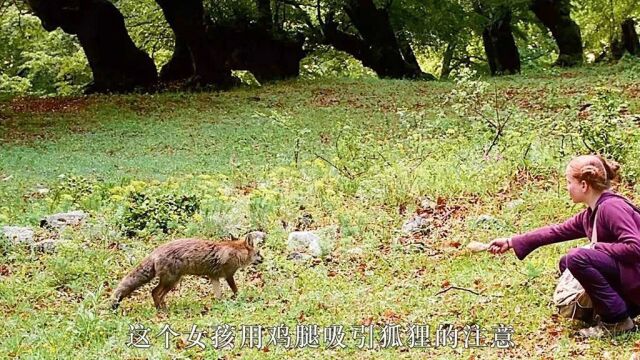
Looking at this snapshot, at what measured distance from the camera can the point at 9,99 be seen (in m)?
20.0

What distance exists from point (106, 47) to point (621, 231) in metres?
18.2

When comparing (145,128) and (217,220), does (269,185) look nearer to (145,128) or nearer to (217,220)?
(217,220)

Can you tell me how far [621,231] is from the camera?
4.24 metres

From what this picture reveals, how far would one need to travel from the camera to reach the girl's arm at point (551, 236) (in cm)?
460

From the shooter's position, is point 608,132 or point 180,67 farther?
point 180,67

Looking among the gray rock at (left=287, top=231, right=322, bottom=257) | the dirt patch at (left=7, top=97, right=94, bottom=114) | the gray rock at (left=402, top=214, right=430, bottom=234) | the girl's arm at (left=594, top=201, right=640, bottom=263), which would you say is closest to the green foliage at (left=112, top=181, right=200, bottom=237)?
the gray rock at (left=287, top=231, right=322, bottom=257)

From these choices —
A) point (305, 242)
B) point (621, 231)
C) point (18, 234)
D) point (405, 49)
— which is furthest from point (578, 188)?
point (405, 49)

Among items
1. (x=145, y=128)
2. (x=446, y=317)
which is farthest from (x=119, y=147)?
(x=446, y=317)

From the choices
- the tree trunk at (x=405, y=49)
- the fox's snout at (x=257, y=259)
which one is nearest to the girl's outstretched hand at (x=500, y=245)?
the fox's snout at (x=257, y=259)

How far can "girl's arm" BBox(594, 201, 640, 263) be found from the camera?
13.7 feet

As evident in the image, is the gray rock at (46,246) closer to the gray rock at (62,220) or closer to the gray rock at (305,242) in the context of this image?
the gray rock at (62,220)

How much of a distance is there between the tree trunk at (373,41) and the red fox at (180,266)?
17111mm

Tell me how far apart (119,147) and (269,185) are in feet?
17.3

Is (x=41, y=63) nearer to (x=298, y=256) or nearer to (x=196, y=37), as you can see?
(x=196, y=37)
